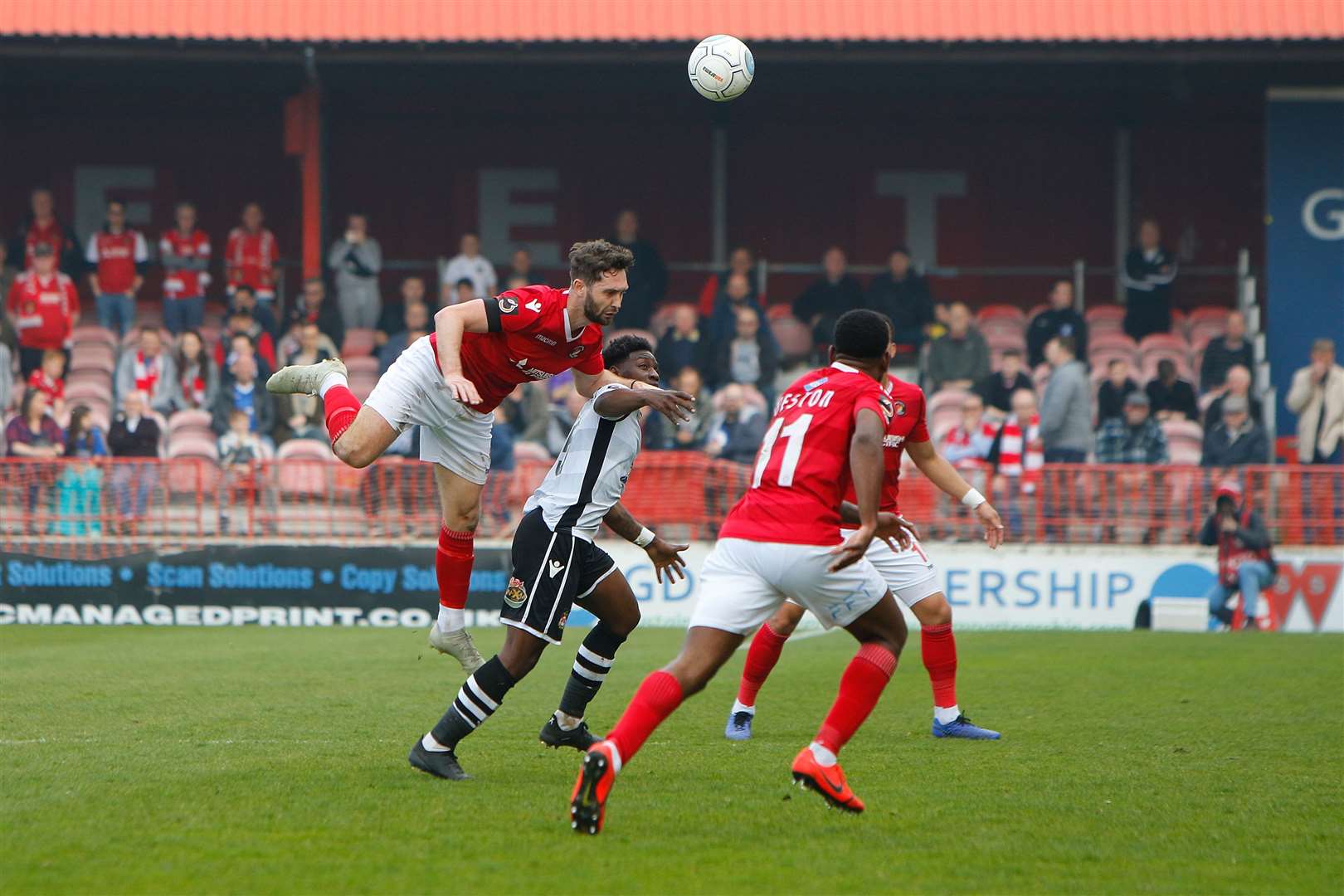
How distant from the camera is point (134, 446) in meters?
16.9

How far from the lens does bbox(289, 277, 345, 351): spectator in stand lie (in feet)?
61.9

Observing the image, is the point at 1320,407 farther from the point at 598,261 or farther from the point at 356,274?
the point at 598,261

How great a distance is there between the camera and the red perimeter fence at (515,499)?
50.8ft

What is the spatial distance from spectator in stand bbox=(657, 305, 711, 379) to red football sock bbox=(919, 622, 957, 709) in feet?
33.7

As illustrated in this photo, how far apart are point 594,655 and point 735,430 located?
32.8 feet

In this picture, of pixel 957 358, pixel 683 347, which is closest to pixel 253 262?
pixel 683 347

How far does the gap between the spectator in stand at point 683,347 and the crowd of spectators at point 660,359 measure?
3cm

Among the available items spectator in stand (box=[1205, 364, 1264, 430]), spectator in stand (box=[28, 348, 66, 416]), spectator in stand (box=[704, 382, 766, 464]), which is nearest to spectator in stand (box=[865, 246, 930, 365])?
spectator in stand (box=[704, 382, 766, 464])

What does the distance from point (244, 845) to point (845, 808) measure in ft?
6.76

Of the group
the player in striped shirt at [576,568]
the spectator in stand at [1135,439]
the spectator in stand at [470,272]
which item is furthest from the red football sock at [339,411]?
the spectator in stand at [470,272]

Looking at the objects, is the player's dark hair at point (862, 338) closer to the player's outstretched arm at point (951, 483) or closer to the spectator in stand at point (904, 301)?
the player's outstretched arm at point (951, 483)

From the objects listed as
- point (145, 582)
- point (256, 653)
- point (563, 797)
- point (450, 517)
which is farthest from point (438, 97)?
point (563, 797)

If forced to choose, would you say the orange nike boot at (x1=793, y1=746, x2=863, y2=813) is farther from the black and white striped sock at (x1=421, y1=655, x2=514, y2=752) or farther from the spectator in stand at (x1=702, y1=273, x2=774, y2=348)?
the spectator in stand at (x1=702, y1=273, x2=774, y2=348)

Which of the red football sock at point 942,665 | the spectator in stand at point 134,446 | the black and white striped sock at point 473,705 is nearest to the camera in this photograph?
the black and white striped sock at point 473,705
